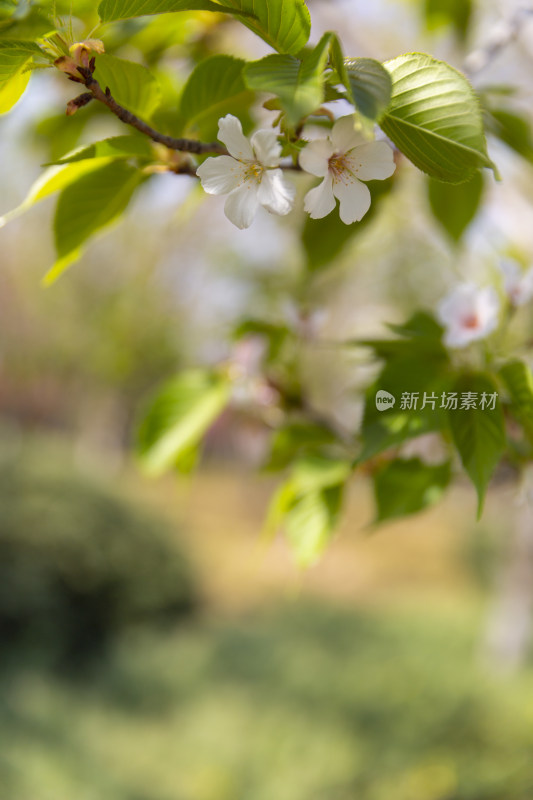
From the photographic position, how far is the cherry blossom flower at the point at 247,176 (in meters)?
0.34

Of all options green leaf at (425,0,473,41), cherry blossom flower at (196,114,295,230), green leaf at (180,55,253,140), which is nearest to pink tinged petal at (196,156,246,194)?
cherry blossom flower at (196,114,295,230)

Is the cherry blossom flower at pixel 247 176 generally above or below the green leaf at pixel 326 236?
above

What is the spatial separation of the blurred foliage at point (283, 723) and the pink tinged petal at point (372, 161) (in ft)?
8.66

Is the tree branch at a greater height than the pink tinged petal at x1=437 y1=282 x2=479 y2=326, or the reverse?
the tree branch

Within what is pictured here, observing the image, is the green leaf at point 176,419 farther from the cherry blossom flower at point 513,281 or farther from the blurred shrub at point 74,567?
the blurred shrub at point 74,567

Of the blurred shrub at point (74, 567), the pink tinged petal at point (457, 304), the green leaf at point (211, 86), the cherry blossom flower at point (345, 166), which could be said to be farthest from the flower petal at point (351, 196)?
the blurred shrub at point (74, 567)

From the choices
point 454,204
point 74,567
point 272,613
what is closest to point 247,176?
point 454,204

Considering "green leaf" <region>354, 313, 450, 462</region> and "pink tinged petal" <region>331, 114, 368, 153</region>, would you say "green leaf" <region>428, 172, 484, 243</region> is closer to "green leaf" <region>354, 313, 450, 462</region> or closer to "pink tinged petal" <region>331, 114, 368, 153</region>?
"green leaf" <region>354, 313, 450, 462</region>

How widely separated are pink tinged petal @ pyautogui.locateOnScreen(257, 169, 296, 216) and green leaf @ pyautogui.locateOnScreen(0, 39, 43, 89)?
0.13 m

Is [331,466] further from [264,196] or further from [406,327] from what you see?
[264,196]

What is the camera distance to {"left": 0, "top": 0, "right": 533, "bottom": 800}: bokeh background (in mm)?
1063

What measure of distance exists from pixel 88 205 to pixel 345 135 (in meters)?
0.23

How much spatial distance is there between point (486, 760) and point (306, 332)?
2.45m

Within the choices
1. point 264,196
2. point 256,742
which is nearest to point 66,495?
point 256,742
